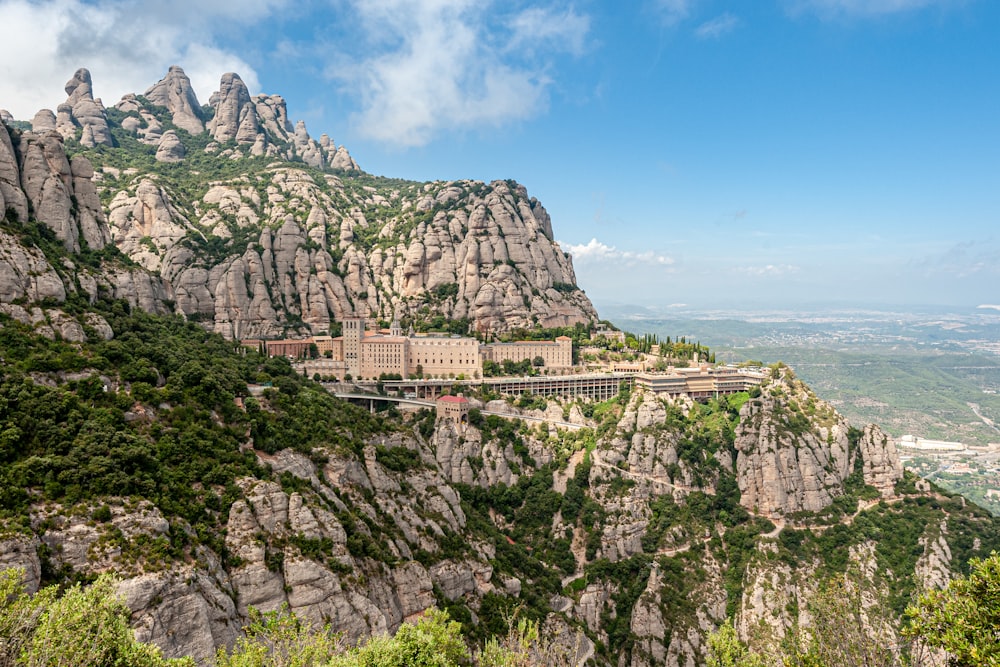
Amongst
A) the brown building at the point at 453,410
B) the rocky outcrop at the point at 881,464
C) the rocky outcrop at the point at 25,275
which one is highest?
the rocky outcrop at the point at 25,275

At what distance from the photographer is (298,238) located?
129 meters

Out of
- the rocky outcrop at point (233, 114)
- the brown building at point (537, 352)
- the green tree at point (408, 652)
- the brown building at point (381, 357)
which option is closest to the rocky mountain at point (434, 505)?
the green tree at point (408, 652)

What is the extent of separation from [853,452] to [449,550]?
62.6 metres

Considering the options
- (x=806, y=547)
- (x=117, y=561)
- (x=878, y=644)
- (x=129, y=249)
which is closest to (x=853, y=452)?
(x=806, y=547)

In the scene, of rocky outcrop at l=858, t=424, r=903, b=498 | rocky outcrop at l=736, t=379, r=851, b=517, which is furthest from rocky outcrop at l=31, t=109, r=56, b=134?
rocky outcrop at l=858, t=424, r=903, b=498

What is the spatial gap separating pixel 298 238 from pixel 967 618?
127296 mm

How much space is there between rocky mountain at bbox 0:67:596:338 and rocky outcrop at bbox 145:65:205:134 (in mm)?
9072

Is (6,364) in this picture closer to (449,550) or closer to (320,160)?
(449,550)

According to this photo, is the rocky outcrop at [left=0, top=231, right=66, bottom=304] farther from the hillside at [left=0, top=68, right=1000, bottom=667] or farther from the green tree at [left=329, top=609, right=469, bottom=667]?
the green tree at [left=329, top=609, right=469, bottom=667]

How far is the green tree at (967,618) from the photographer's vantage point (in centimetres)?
1884

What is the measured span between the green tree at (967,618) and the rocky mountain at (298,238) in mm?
101233

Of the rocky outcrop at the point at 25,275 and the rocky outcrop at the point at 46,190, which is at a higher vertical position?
the rocky outcrop at the point at 46,190

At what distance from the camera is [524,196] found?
151750 mm

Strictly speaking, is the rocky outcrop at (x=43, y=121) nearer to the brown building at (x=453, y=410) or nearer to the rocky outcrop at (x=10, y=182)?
the rocky outcrop at (x=10, y=182)
